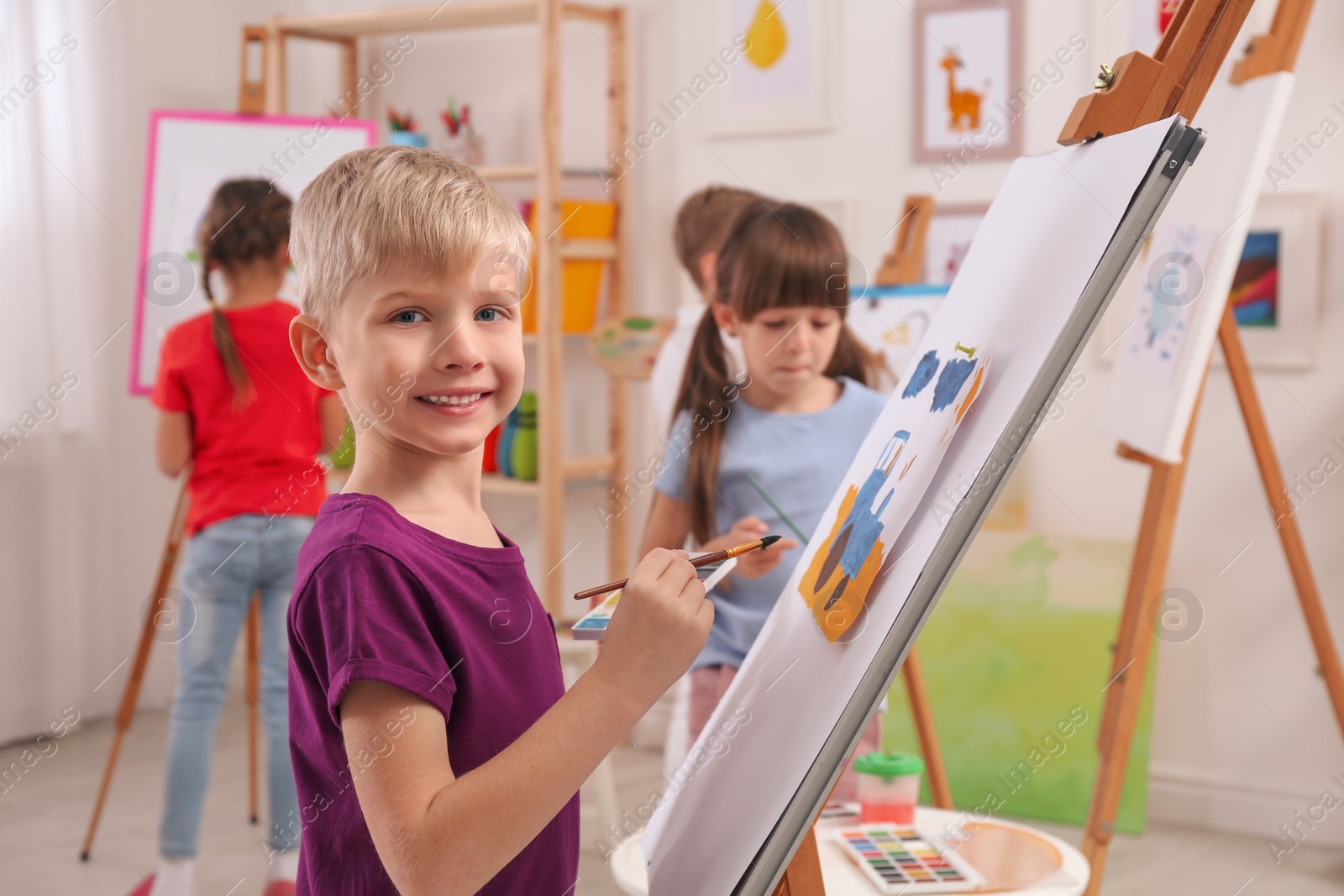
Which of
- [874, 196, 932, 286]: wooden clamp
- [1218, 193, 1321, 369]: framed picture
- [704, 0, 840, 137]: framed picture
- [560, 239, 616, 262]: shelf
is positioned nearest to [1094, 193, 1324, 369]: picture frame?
[1218, 193, 1321, 369]: framed picture

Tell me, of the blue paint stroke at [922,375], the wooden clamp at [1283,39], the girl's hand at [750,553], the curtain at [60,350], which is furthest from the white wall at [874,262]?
the blue paint stroke at [922,375]

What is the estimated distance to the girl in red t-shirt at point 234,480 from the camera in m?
2.16

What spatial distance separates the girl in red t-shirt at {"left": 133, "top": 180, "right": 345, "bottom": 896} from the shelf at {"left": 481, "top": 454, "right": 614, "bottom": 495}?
3.11ft

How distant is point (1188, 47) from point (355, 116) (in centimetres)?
328

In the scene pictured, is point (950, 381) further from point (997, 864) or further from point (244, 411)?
point (244, 411)

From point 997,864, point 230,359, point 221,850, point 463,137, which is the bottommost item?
point 221,850

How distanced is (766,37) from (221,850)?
2.31m

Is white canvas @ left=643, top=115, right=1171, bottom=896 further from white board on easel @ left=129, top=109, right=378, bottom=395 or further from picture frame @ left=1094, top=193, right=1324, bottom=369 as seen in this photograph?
white board on easel @ left=129, top=109, right=378, bottom=395

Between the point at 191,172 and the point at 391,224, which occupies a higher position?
the point at 191,172

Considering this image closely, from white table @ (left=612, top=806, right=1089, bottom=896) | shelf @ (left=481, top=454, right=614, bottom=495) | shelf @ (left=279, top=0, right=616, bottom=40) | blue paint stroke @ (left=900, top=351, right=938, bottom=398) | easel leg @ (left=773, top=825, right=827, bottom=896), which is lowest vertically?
white table @ (left=612, top=806, right=1089, bottom=896)

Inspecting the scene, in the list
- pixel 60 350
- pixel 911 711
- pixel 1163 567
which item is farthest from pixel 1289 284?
pixel 60 350

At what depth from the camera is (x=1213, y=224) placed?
69.1 inches

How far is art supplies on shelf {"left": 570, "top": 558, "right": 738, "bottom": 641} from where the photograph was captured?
716mm

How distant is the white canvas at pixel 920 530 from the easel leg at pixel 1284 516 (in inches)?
48.5
